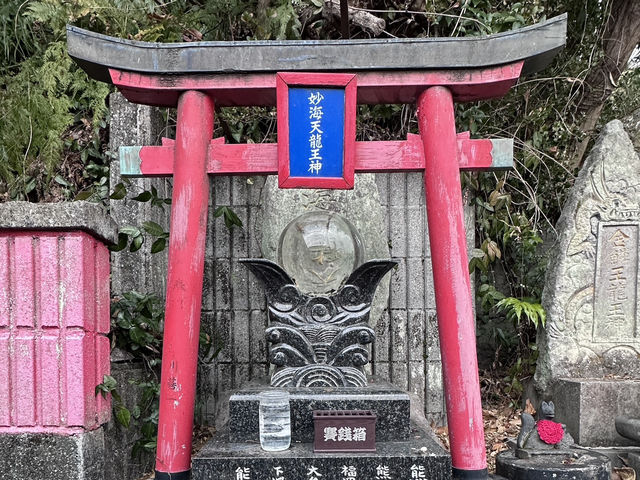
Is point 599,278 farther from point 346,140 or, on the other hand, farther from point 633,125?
point 633,125

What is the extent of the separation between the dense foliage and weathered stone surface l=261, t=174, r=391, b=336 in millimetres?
1012

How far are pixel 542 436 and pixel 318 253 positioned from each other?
2122mm

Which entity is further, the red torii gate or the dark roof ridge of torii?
the dark roof ridge of torii

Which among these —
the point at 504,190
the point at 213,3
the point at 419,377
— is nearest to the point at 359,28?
the point at 213,3

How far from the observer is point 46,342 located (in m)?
3.32

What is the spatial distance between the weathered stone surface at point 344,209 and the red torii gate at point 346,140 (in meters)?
1.76

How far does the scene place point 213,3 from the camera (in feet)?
18.6

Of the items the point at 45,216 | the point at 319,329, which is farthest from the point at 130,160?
the point at 319,329

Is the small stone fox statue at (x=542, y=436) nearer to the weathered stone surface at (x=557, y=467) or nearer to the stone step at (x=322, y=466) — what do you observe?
the weathered stone surface at (x=557, y=467)

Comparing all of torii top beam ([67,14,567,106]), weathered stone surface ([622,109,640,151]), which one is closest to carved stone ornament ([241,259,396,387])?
torii top beam ([67,14,567,106])

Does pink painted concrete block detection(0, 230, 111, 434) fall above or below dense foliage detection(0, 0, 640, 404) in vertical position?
below

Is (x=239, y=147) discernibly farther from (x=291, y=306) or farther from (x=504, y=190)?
(x=504, y=190)

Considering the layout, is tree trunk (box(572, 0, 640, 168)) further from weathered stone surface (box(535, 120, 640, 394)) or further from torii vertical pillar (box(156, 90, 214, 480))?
torii vertical pillar (box(156, 90, 214, 480))

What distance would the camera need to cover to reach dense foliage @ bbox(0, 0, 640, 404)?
209 inches
